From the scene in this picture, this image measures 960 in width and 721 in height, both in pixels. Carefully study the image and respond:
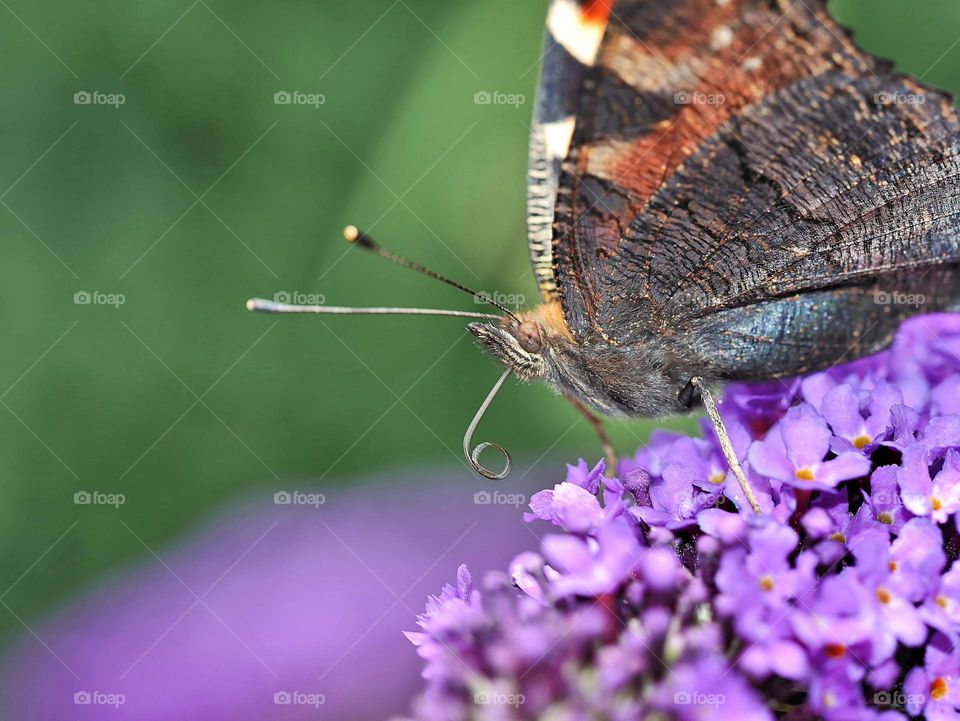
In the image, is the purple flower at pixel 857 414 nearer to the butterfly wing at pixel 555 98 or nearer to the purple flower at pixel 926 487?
the purple flower at pixel 926 487

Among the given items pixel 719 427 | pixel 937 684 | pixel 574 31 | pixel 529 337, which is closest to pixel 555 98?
pixel 574 31

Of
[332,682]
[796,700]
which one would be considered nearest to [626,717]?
[796,700]

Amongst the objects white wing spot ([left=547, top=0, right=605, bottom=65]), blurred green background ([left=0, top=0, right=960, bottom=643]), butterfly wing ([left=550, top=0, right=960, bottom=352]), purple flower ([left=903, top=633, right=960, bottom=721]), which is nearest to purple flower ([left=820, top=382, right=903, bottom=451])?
butterfly wing ([left=550, top=0, right=960, bottom=352])

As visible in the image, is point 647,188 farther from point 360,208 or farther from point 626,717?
point 360,208

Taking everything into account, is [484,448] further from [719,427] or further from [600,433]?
[719,427]

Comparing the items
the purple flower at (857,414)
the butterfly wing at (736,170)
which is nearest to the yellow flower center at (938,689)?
the purple flower at (857,414)

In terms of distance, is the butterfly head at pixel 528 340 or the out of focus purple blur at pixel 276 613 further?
the out of focus purple blur at pixel 276 613
